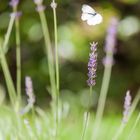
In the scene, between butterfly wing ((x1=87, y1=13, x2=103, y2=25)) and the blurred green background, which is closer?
butterfly wing ((x1=87, y1=13, x2=103, y2=25))

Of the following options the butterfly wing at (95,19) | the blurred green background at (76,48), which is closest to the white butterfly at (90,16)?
the butterfly wing at (95,19)

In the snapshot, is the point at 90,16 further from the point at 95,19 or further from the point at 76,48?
the point at 76,48

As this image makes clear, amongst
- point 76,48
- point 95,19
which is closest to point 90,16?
point 95,19

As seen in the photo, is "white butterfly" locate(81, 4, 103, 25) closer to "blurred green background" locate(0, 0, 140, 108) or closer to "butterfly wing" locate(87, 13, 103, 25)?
"butterfly wing" locate(87, 13, 103, 25)

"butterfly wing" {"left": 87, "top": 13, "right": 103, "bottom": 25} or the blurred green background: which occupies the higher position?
"butterfly wing" {"left": 87, "top": 13, "right": 103, "bottom": 25}

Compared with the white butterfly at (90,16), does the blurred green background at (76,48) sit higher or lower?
lower

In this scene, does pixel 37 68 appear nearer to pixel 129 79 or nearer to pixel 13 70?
pixel 13 70

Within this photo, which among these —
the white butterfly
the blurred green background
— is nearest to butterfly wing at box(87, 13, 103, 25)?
the white butterfly

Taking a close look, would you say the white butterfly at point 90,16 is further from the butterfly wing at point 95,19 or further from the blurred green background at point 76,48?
the blurred green background at point 76,48
